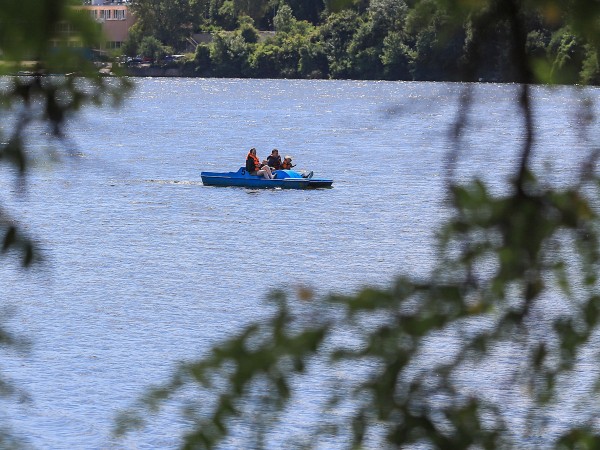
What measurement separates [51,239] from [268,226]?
205 inches

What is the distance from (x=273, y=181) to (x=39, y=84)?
98.2ft

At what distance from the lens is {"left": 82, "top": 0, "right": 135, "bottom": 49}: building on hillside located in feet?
7.18

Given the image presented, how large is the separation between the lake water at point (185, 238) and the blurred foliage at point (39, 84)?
55 millimetres

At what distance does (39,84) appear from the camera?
2402 millimetres

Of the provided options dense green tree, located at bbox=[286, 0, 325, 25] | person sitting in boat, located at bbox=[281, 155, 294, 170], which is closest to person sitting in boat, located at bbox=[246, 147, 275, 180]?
person sitting in boat, located at bbox=[281, 155, 294, 170]

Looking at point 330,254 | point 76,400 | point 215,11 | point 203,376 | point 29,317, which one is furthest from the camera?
point 330,254

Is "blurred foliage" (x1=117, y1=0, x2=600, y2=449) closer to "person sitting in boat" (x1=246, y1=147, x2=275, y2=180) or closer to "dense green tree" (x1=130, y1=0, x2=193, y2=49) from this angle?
"dense green tree" (x1=130, y1=0, x2=193, y2=49)

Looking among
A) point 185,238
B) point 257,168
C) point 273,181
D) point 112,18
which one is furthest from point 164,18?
point 257,168

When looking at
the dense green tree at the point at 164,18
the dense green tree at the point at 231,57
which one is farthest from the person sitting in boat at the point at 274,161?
the dense green tree at the point at 231,57

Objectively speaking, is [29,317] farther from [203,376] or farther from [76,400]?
[203,376]

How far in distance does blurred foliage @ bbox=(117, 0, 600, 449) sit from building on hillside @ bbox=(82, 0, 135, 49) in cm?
41

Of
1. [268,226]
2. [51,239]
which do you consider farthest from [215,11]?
[268,226]

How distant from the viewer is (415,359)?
7.91 feet

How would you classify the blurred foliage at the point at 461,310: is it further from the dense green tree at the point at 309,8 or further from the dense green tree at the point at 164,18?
the dense green tree at the point at 164,18
